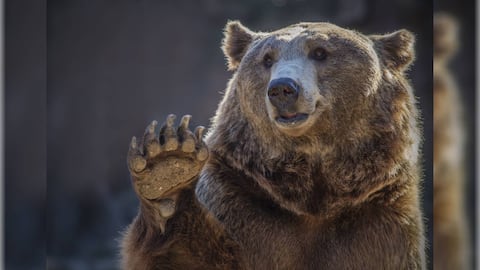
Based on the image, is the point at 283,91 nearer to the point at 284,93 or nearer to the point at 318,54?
the point at 284,93

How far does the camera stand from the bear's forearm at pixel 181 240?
3875 millimetres

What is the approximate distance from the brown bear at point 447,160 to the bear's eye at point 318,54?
844 millimetres

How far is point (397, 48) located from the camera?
15.3ft

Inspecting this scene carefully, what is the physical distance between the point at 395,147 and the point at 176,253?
1203 mm

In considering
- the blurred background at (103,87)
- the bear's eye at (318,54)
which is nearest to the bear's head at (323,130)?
the bear's eye at (318,54)

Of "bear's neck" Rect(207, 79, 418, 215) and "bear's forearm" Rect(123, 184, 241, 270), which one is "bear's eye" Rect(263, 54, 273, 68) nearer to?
"bear's neck" Rect(207, 79, 418, 215)

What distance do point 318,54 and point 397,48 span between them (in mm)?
603

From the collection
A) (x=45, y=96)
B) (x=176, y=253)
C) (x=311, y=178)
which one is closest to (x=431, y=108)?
(x=311, y=178)

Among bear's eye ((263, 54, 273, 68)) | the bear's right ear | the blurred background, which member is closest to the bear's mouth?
bear's eye ((263, 54, 273, 68))

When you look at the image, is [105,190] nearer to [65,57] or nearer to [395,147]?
[65,57]

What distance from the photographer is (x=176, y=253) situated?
13.0ft

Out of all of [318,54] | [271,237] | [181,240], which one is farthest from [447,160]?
[181,240]

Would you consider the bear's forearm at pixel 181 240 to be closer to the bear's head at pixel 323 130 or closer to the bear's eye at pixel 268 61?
the bear's head at pixel 323 130

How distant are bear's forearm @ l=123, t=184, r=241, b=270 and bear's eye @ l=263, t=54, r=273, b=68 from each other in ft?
2.73
